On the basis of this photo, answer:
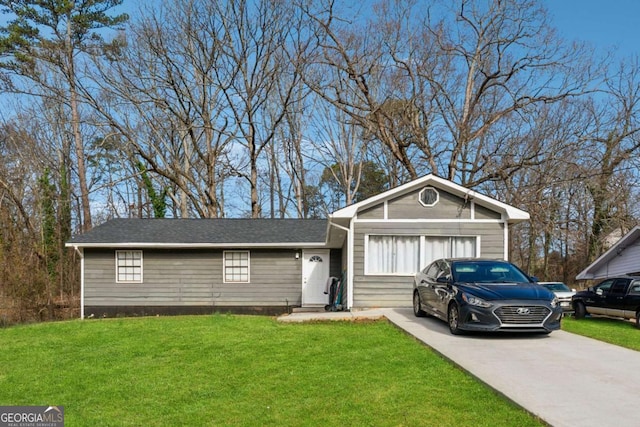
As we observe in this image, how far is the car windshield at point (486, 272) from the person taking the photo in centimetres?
1091

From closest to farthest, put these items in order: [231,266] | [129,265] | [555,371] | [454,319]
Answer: [555,371]
[454,319]
[129,265]
[231,266]

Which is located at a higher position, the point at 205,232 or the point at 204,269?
the point at 205,232

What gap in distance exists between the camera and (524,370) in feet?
→ 23.1

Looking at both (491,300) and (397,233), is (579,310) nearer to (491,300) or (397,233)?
(397,233)

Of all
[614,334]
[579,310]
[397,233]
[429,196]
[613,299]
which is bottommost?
[579,310]

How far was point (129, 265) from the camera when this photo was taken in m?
19.2

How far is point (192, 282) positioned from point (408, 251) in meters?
7.97

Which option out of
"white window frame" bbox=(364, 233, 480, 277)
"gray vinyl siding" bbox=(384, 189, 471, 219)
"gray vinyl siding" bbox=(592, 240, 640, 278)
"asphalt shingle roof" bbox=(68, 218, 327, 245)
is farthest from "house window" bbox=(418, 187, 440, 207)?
"gray vinyl siding" bbox=(592, 240, 640, 278)

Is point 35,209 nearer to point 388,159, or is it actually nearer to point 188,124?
point 188,124

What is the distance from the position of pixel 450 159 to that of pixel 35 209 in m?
21.1

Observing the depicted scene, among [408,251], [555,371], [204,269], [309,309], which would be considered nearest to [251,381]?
[555,371]

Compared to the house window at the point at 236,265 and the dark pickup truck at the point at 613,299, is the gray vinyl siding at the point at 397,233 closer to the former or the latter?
the dark pickup truck at the point at 613,299

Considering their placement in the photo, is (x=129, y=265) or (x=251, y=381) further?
(x=129, y=265)

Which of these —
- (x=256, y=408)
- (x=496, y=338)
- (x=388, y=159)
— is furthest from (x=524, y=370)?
(x=388, y=159)
